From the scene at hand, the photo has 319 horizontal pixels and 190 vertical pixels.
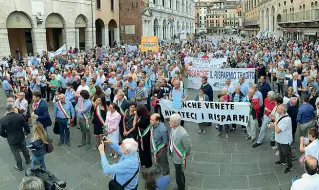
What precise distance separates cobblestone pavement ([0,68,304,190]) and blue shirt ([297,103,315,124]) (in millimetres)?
1023

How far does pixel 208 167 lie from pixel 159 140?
1.68 meters

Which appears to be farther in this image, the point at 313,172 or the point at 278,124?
the point at 278,124

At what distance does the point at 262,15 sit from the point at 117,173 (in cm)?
6336

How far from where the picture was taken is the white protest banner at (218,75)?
1366 centimetres

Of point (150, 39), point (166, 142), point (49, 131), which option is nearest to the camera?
point (166, 142)

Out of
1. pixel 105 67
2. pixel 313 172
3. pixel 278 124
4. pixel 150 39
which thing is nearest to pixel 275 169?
pixel 278 124

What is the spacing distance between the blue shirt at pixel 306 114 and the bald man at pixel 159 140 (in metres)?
3.43

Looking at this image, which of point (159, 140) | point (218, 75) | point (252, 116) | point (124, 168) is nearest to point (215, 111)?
point (252, 116)

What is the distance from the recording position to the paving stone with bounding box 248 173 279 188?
6.14 m

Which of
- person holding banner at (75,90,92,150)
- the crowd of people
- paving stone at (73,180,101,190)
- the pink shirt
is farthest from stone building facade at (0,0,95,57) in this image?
paving stone at (73,180,101,190)

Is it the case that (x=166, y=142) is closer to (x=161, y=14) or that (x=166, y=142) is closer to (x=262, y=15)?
(x=161, y=14)

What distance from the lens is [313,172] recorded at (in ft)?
12.6

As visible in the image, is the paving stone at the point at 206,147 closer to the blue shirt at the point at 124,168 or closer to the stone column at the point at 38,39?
the blue shirt at the point at 124,168

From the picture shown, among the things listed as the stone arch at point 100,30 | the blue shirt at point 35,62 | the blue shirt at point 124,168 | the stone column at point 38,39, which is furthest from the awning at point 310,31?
the blue shirt at point 124,168
